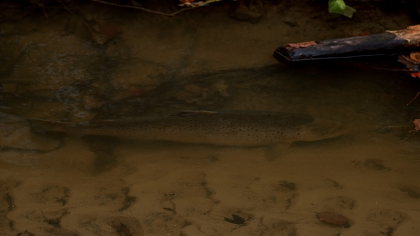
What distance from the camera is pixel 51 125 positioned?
456 centimetres

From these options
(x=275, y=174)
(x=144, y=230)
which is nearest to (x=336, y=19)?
(x=275, y=174)

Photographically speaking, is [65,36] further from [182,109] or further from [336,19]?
[336,19]

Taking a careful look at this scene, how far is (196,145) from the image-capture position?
4527 millimetres

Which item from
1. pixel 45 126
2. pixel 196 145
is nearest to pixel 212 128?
pixel 196 145

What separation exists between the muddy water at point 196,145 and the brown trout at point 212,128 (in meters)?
0.07

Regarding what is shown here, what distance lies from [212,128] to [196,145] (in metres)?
0.20

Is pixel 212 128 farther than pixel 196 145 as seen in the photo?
Yes

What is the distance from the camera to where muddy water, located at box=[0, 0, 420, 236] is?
3.84 metres

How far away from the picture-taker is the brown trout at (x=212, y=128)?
4547 mm

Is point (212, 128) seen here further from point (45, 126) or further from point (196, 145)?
point (45, 126)

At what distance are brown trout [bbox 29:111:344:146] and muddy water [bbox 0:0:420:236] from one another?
0.07 meters

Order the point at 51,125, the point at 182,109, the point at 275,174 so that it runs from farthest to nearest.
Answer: the point at 182,109 → the point at 51,125 → the point at 275,174

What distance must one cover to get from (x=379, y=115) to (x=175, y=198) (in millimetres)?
1864

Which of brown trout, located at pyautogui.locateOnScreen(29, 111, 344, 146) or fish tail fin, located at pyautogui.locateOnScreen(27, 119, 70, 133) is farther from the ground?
brown trout, located at pyautogui.locateOnScreen(29, 111, 344, 146)
